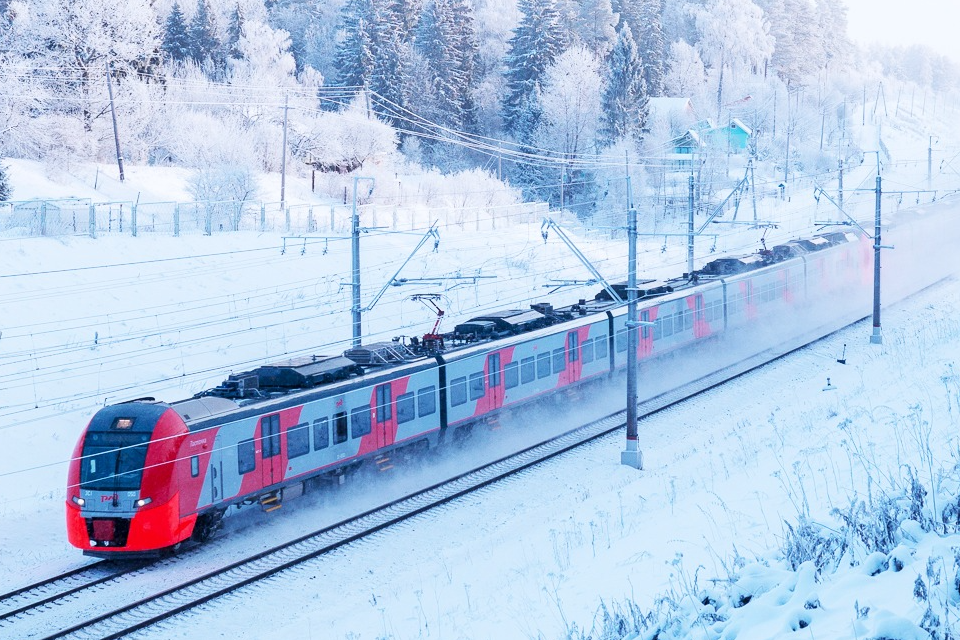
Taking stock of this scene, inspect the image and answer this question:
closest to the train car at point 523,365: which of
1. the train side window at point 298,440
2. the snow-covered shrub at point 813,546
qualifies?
the train side window at point 298,440

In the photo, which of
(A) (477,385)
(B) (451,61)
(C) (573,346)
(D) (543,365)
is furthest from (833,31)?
(A) (477,385)

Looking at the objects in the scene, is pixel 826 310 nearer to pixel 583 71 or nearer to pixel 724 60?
pixel 583 71

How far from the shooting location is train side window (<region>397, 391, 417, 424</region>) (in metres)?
18.2

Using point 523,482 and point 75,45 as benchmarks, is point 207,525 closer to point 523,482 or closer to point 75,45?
point 523,482

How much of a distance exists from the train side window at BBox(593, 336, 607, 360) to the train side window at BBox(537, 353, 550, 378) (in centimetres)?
222

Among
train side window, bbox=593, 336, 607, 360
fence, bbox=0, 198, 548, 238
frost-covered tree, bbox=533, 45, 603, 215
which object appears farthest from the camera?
frost-covered tree, bbox=533, 45, 603, 215

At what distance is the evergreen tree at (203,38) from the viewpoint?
226 ft

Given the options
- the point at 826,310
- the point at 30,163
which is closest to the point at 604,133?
the point at 826,310

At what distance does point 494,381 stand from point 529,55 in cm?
5285

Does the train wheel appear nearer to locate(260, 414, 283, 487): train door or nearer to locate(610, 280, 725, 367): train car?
locate(260, 414, 283, 487): train door

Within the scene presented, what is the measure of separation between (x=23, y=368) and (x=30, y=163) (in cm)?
2435

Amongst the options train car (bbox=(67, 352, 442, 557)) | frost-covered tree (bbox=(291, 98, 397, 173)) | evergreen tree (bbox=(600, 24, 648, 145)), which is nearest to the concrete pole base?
train car (bbox=(67, 352, 442, 557))

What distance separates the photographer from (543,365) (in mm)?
22188

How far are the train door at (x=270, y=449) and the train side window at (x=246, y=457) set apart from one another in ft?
0.67
